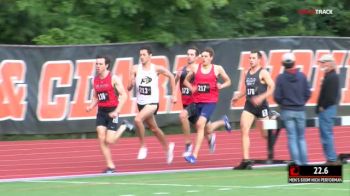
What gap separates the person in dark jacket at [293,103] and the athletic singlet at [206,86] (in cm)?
199

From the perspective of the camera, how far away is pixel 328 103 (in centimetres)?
1620

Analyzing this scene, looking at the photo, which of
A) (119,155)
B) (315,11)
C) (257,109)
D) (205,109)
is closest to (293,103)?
(257,109)

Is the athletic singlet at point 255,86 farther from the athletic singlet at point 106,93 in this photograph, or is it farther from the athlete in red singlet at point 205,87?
the athletic singlet at point 106,93

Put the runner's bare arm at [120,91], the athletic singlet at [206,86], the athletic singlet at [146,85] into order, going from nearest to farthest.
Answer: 1. the runner's bare arm at [120,91]
2. the athletic singlet at [206,86]
3. the athletic singlet at [146,85]

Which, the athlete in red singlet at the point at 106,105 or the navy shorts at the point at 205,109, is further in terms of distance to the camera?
the navy shorts at the point at 205,109

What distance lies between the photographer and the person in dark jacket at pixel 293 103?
1553cm

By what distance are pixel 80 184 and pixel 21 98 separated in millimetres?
8719

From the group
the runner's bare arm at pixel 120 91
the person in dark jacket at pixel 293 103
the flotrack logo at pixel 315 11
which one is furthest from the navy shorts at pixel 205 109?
the flotrack logo at pixel 315 11

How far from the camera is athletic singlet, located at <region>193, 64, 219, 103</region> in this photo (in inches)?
685

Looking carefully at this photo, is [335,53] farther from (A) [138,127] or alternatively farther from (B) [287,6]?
(A) [138,127]

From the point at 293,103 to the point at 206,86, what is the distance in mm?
2298

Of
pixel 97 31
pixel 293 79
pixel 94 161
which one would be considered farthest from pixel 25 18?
pixel 293 79

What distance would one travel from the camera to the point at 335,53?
2698 cm

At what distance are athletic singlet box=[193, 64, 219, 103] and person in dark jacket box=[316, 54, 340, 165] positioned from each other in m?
2.04
